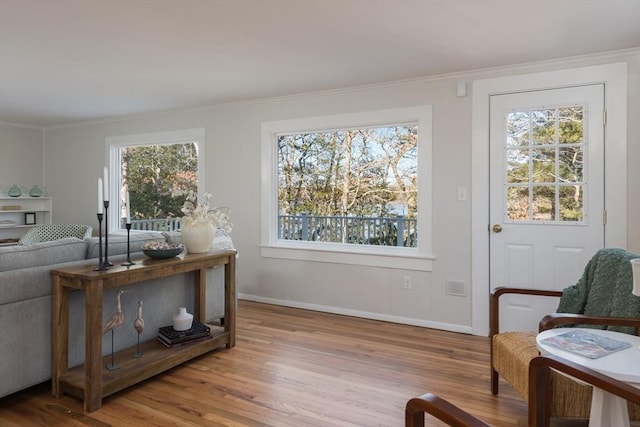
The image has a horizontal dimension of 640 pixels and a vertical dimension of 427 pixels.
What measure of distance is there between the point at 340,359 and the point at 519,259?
1671 millimetres

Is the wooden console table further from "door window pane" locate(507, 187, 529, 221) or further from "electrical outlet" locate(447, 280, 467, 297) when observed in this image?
"door window pane" locate(507, 187, 529, 221)

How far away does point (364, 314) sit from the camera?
13.3 feet

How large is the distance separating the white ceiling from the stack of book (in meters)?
1.99

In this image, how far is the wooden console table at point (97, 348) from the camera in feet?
7.26

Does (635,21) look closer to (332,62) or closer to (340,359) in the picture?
(332,62)

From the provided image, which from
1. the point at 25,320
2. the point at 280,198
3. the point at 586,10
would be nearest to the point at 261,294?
the point at 280,198

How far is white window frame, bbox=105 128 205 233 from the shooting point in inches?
197

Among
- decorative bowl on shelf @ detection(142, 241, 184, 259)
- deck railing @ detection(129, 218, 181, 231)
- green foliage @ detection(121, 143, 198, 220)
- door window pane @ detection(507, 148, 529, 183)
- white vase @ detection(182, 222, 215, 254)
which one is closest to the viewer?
decorative bowl on shelf @ detection(142, 241, 184, 259)

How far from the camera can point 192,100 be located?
4609 millimetres

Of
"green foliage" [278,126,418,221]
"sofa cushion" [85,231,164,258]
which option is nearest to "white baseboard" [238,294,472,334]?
"green foliage" [278,126,418,221]

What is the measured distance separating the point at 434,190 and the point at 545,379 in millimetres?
2301

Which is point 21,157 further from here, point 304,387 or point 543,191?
point 543,191

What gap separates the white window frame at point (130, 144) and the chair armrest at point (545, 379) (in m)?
4.16

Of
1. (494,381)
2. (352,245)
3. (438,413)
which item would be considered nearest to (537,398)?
(438,413)
